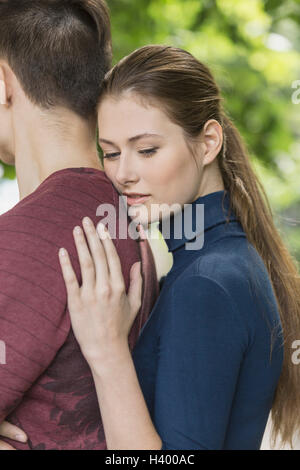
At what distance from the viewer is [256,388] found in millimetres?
1601

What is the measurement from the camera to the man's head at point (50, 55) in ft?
5.61

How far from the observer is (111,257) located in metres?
1.57

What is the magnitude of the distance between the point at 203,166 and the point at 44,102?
467 mm

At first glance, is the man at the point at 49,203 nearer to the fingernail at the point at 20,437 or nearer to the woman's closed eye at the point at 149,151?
the fingernail at the point at 20,437

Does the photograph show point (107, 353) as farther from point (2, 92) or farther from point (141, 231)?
point (2, 92)

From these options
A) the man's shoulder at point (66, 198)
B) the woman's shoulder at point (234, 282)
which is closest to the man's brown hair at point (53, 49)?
the man's shoulder at point (66, 198)

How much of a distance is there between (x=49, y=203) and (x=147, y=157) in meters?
0.27

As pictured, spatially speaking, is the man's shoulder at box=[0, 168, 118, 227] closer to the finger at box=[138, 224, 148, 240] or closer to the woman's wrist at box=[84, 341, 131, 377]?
the finger at box=[138, 224, 148, 240]

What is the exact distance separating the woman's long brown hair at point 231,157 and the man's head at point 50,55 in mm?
101

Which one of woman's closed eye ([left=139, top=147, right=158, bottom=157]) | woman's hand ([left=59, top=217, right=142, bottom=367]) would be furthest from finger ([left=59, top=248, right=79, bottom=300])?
woman's closed eye ([left=139, top=147, right=158, bottom=157])

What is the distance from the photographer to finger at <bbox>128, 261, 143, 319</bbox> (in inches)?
63.9

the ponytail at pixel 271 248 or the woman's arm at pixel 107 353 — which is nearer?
the woman's arm at pixel 107 353

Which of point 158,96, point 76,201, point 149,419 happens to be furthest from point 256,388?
point 158,96

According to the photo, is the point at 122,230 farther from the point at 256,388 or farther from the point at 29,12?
the point at 29,12
